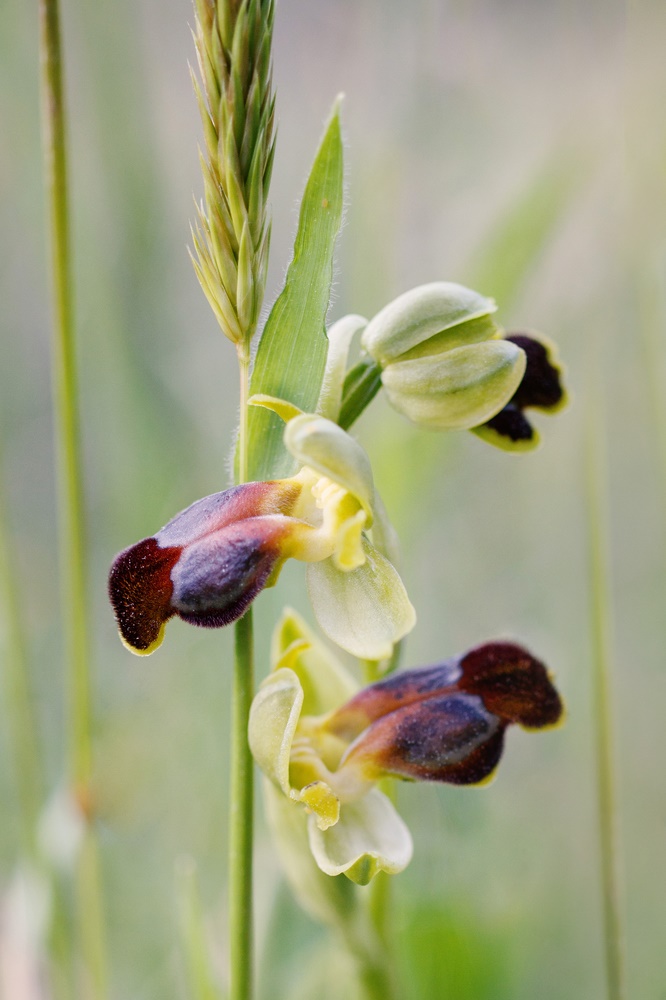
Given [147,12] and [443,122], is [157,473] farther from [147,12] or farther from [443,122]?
[147,12]

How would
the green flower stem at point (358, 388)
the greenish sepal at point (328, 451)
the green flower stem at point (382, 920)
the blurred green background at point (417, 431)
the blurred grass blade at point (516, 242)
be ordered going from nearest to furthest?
the greenish sepal at point (328, 451), the green flower stem at point (358, 388), the green flower stem at point (382, 920), the blurred grass blade at point (516, 242), the blurred green background at point (417, 431)

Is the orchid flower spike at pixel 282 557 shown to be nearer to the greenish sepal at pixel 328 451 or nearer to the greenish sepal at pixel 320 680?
the greenish sepal at pixel 328 451

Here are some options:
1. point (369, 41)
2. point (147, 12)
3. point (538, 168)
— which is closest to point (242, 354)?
point (538, 168)

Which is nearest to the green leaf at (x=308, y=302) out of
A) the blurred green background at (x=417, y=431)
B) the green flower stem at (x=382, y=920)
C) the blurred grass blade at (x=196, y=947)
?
the blurred green background at (x=417, y=431)

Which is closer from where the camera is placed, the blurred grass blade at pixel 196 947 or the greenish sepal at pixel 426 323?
the greenish sepal at pixel 426 323

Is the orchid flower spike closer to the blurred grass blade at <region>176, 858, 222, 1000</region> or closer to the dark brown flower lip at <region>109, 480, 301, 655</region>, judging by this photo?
the dark brown flower lip at <region>109, 480, 301, 655</region>

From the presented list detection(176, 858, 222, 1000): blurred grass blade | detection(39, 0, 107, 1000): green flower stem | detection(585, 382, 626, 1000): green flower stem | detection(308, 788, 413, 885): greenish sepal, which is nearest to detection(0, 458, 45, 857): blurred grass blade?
detection(39, 0, 107, 1000): green flower stem

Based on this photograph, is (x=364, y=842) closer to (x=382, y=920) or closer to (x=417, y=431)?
(x=382, y=920)
